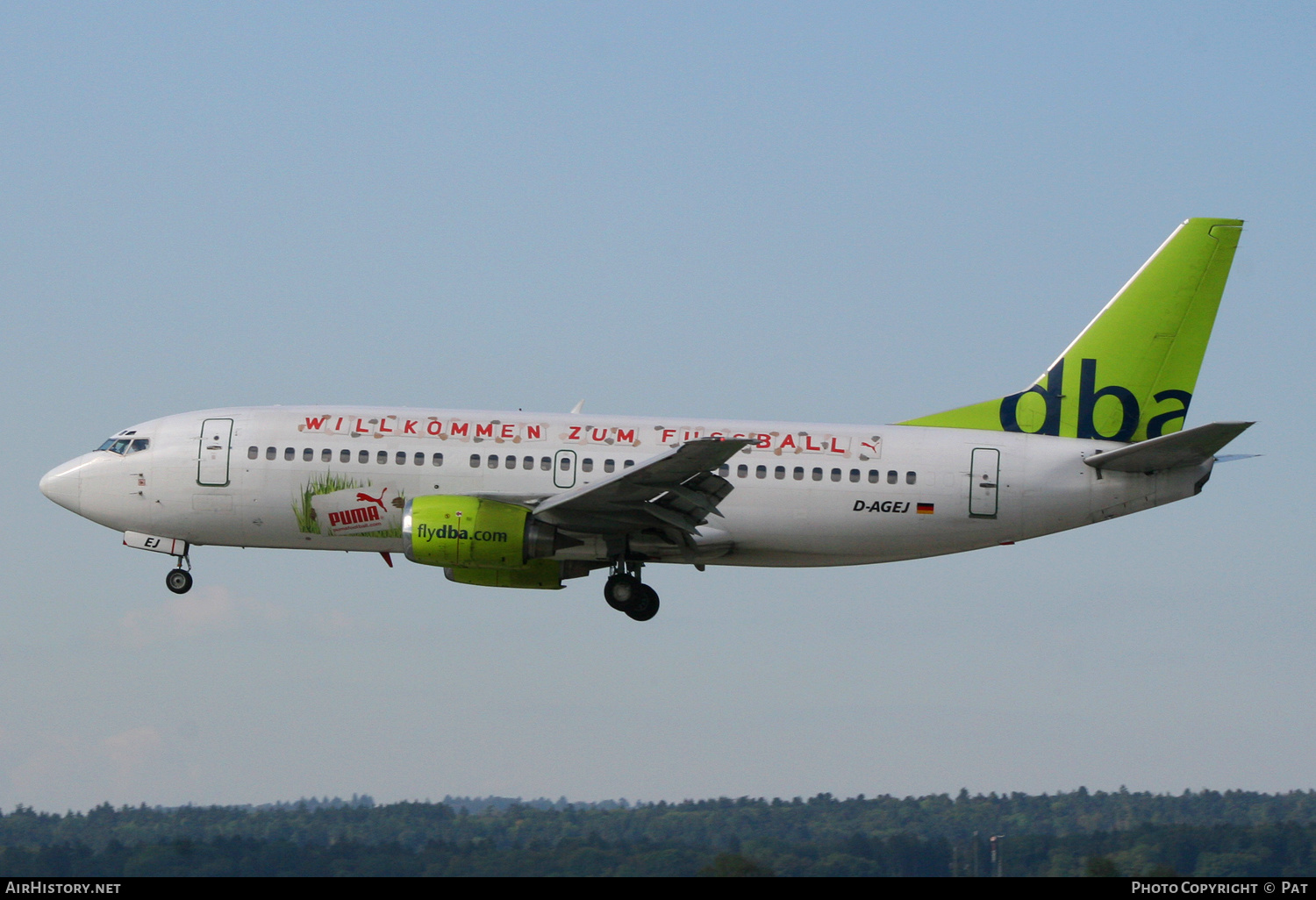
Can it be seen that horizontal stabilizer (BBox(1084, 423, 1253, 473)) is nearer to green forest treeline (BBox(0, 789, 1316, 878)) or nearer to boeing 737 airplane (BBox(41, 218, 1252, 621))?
boeing 737 airplane (BBox(41, 218, 1252, 621))

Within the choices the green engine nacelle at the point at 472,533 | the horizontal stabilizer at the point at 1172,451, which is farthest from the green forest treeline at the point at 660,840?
the horizontal stabilizer at the point at 1172,451

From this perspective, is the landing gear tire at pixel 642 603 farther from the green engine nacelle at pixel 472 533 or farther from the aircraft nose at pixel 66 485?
the aircraft nose at pixel 66 485

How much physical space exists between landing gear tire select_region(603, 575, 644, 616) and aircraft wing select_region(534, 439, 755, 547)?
142 cm

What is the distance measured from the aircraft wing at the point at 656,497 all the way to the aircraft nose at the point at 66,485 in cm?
1156

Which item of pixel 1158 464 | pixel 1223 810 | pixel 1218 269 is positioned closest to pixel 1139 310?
pixel 1218 269

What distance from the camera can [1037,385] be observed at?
121ft

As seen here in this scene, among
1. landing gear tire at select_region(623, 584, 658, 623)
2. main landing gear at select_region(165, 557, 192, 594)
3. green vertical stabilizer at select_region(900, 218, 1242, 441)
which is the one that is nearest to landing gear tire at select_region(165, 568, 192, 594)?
main landing gear at select_region(165, 557, 192, 594)

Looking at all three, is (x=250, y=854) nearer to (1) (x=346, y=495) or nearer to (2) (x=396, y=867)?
(2) (x=396, y=867)

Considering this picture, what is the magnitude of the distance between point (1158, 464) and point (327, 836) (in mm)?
22713

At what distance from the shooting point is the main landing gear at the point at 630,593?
116 feet

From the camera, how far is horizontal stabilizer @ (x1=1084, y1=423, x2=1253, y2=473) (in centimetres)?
3219

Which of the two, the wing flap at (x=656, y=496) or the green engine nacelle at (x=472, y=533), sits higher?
the wing flap at (x=656, y=496)

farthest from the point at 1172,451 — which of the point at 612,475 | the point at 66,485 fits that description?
the point at 66,485

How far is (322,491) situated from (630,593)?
737 centimetres
